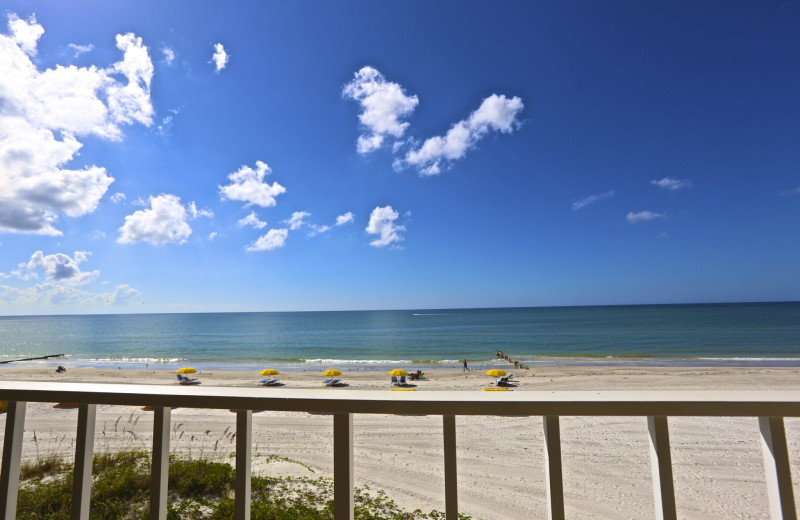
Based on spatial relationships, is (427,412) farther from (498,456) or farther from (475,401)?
(498,456)

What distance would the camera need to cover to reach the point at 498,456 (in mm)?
8484

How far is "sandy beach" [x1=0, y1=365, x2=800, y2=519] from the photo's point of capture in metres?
6.47

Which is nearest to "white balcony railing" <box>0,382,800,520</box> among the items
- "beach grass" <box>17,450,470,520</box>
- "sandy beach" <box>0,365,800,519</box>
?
"beach grass" <box>17,450,470,520</box>

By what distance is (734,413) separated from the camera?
945mm

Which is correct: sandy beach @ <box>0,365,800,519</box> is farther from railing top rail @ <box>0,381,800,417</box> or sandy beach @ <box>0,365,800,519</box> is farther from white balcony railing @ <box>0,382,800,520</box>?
railing top rail @ <box>0,381,800,417</box>

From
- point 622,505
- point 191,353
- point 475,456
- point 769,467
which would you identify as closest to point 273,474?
point 475,456

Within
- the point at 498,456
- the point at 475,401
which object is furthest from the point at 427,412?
the point at 498,456

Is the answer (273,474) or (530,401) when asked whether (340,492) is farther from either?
(273,474)

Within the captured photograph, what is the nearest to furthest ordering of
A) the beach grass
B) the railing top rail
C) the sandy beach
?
the railing top rail
the beach grass
the sandy beach

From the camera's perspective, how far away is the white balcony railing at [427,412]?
99 centimetres

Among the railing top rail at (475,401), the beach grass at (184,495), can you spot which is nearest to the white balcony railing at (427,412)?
the railing top rail at (475,401)

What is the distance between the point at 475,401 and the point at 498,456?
28.1 feet

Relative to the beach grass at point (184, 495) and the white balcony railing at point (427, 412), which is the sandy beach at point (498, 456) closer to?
the beach grass at point (184, 495)

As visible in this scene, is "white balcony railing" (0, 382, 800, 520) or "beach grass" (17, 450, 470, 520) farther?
"beach grass" (17, 450, 470, 520)
